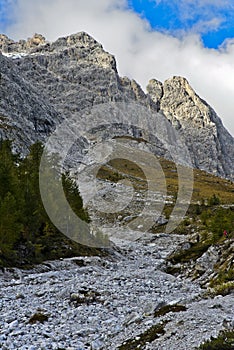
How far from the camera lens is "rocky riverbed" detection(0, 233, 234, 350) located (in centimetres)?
1466

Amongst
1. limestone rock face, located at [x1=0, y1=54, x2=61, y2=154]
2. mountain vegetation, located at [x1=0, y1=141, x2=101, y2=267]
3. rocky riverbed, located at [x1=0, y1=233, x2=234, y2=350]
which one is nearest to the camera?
rocky riverbed, located at [x1=0, y1=233, x2=234, y2=350]

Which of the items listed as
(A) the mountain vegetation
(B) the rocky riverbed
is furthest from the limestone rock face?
(B) the rocky riverbed

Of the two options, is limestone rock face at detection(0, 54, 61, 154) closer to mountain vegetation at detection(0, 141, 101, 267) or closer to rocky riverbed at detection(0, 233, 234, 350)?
mountain vegetation at detection(0, 141, 101, 267)

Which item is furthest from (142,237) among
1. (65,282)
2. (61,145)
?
(61,145)

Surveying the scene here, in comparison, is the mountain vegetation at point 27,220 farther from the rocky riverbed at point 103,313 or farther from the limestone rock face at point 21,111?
the limestone rock face at point 21,111

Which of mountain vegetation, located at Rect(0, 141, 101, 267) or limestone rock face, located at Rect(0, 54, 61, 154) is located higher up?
limestone rock face, located at Rect(0, 54, 61, 154)

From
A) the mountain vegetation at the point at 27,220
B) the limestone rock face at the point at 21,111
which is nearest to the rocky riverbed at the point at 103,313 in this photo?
the mountain vegetation at the point at 27,220

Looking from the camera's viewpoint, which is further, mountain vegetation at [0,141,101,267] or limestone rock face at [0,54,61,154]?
limestone rock face at [0,54,61,154]

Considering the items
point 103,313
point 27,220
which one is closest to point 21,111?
point 27,220

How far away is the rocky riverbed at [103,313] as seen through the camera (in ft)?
48.1

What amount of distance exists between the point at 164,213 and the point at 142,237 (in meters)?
35.1

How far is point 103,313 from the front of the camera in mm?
20547

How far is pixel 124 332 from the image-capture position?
16.4m

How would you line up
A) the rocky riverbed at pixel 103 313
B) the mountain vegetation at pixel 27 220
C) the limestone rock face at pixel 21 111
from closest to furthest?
the rocky riverbed at pixel 103 313, the mountain vegetation at pixel 27 220, the limestone rock face at pixel 21 111
